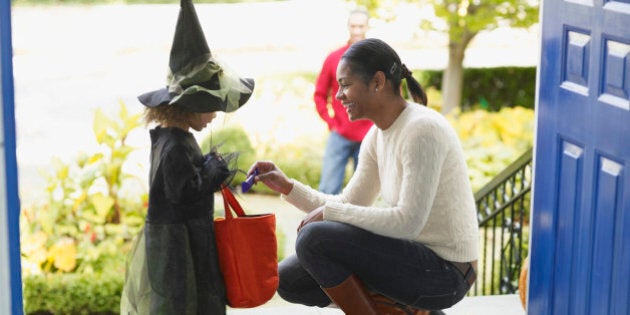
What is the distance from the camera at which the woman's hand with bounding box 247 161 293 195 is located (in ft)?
11.8

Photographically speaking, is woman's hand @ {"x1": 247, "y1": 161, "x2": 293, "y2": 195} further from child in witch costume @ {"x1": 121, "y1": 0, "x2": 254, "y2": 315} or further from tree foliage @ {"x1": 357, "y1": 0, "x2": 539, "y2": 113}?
tree foliage @ {"x1": 357, "y1": 0, "x2": 539, "y2": 113}

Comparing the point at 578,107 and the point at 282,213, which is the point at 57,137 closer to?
the point at 282,213

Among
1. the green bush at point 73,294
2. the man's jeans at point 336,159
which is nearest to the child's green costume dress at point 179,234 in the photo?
the green bush at point 73,294

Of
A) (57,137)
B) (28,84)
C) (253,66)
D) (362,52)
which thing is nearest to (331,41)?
(253,66)

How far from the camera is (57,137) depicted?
10.7 m

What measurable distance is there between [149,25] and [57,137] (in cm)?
697

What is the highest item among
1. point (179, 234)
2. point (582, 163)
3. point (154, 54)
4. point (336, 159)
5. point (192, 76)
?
point (192, 76)

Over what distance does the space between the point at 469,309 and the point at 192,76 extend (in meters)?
1.88

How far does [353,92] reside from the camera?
3.54m

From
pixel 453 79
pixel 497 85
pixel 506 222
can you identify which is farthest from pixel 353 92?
pixel 497 85

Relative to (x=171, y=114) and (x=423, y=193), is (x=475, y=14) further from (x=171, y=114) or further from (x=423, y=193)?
(x=171, y=114)

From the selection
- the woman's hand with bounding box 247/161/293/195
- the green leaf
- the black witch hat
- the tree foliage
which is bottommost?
the green leaf

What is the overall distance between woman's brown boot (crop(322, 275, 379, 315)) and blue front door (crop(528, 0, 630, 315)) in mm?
689

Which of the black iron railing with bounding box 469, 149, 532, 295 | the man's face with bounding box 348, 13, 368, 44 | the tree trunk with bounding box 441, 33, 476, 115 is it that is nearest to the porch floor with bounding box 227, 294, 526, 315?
the black iron railing with bounding box 469, 149, 532, 295
